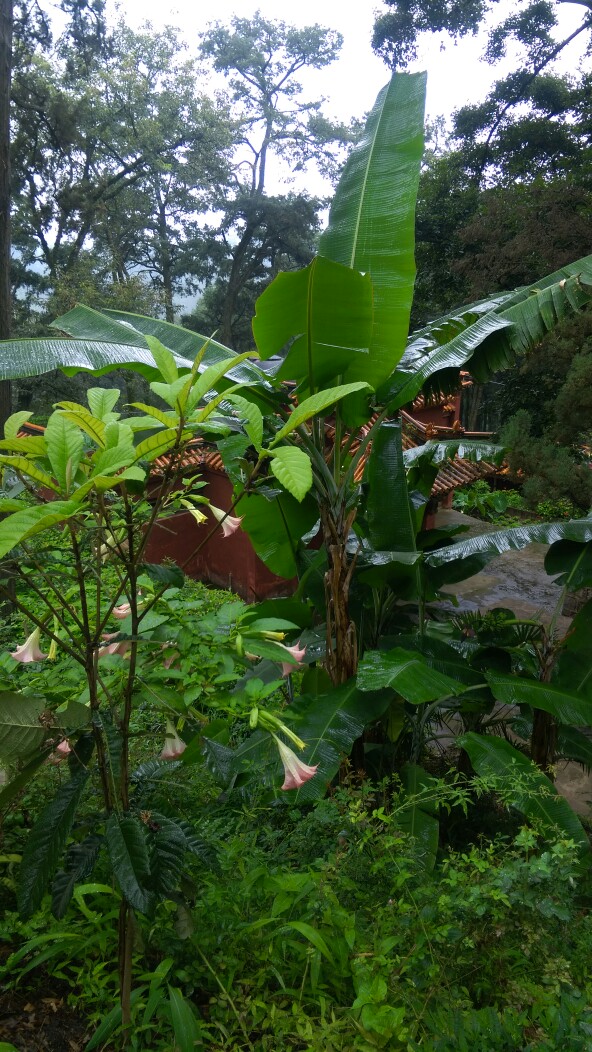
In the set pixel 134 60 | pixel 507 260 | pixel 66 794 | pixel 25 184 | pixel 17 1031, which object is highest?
pixel 134 60

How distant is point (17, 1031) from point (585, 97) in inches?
697

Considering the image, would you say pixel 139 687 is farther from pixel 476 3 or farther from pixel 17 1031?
pixel 476 3

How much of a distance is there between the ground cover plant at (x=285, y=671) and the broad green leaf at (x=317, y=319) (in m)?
0.01

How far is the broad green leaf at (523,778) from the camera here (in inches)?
110

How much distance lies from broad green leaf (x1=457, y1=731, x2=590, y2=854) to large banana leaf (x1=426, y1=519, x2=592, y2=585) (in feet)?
3.06

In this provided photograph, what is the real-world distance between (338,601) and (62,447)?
2077 millimetres

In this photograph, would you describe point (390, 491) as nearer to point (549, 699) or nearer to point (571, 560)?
point (571, 560)

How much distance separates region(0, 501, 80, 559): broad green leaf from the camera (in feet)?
3.29

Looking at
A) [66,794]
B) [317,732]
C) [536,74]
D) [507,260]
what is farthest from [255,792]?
[536,74]

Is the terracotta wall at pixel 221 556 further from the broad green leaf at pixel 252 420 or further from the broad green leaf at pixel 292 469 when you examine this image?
the broad green leaf at pixel 292 469

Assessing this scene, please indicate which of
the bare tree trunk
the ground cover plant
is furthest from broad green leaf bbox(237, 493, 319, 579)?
the bare tree trunk

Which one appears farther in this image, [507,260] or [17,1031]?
[507,260]

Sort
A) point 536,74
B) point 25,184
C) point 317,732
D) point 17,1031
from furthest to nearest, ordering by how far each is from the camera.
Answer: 1. point 25,184
2. point 536,74
3. point 317,732
4. point 17,1031

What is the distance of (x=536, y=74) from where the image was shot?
1533 centimetres
